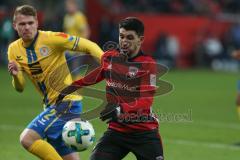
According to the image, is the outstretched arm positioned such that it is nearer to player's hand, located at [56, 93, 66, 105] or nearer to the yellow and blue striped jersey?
the yellow and blue striped jersey

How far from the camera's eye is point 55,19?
92.1ft

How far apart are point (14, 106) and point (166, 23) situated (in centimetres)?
1466

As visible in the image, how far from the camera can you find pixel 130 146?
24.3 ft

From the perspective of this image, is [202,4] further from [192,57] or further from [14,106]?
[14,106]

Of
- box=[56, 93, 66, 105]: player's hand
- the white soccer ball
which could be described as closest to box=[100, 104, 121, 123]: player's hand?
the white soccer ball

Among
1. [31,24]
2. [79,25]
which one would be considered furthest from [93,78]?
[79,25]

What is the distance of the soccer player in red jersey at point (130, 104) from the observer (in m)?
7.39

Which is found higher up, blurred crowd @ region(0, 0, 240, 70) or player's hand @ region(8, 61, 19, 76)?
player's hand @ region(8, 61, 19, 76)

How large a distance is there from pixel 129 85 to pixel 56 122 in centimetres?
96

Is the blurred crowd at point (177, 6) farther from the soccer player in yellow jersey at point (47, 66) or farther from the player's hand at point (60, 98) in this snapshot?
the player's hand at point (60, 98)

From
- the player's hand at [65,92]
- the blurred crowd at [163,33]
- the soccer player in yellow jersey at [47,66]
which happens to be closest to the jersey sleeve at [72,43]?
the soccer player in yellow jersey at [47,66]

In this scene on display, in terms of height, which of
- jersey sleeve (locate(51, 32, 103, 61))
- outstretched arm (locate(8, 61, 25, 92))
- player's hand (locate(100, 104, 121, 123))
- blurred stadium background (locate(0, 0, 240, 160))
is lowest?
blurred stadium background (locate(0, 0, 240, 160))

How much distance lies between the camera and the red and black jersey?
7435mm

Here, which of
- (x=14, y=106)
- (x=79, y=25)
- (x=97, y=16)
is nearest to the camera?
(x=14, y=106)
